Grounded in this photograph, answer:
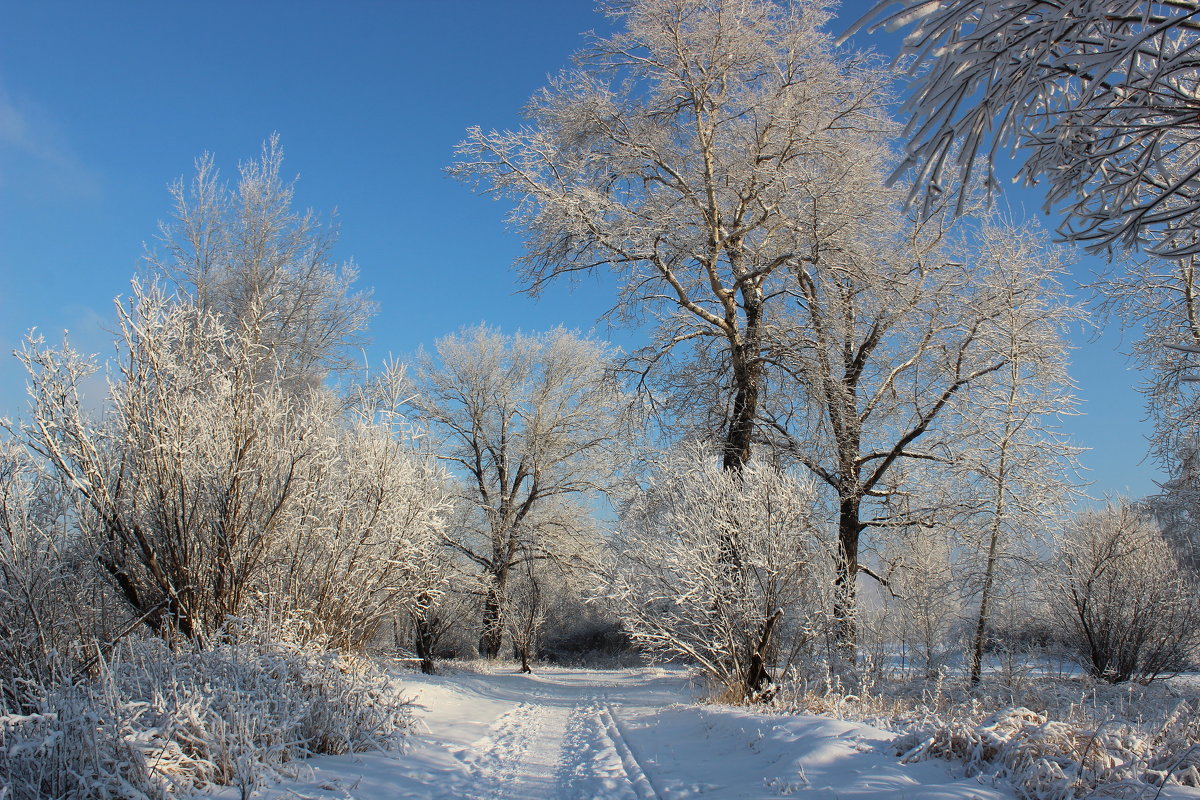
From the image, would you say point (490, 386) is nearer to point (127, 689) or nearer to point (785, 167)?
point (785, 167)

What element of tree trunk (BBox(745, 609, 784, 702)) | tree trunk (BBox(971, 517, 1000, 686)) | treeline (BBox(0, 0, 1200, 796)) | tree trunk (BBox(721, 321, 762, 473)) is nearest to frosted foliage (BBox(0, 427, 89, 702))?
treeline (BBox(0, 0, 1200, 796))

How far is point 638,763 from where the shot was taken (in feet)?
17.3

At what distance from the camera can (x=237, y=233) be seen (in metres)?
16.2

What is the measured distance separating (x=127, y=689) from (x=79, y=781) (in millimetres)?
1303

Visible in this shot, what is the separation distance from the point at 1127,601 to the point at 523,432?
52.3 ft

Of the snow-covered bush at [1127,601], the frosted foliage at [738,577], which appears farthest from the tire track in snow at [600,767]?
the snow-covered bush at [1127,601]

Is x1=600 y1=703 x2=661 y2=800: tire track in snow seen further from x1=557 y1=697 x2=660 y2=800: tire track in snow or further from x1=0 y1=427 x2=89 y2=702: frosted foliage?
x1=0 y1=427 x2=89 y2=702: frosted foliage

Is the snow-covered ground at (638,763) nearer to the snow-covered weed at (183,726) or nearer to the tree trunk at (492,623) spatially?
the snow-covered weed at (183,726)

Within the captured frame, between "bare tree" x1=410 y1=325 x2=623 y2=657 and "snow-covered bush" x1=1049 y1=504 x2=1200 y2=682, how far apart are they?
12.5 meters

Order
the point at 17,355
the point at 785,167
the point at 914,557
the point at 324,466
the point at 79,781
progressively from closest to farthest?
the point at 79,781 → the point at 17,355 → the point at 324,466 → the point at 785,167 → the point at 914,557

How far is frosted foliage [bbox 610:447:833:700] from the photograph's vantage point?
7727 millimetres

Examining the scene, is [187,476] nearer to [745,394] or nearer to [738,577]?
[738,577]

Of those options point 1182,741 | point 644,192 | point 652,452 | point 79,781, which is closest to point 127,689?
point 79,781

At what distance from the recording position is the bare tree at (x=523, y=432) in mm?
20969
